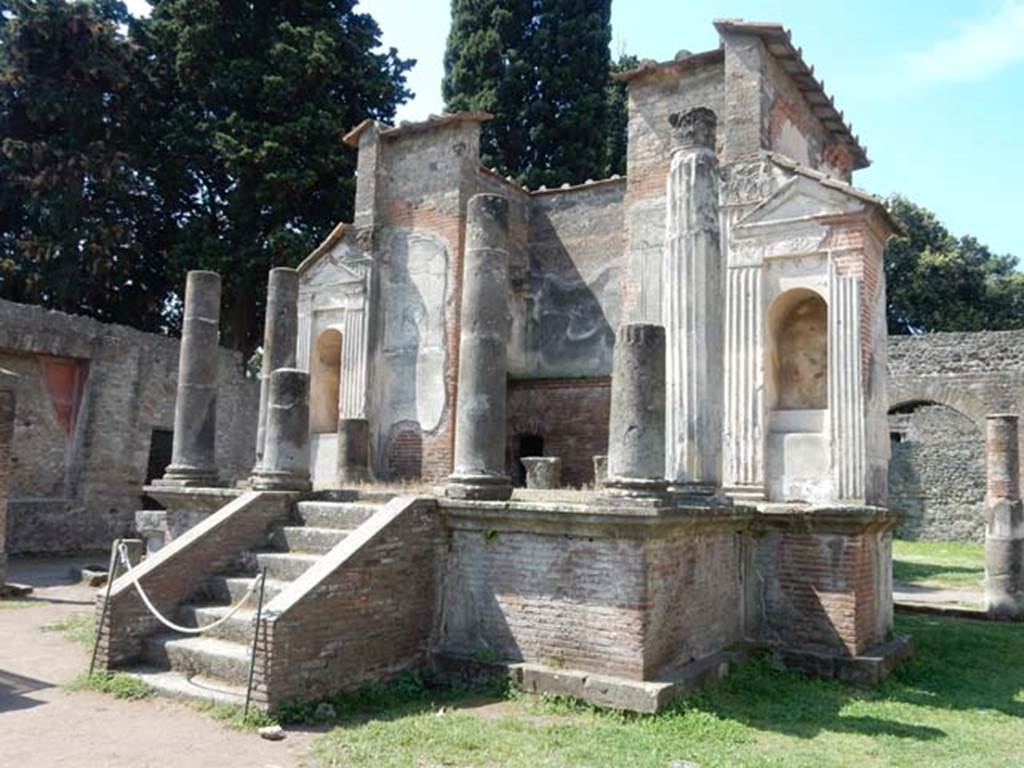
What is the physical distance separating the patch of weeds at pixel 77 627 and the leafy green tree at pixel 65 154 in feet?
41.9

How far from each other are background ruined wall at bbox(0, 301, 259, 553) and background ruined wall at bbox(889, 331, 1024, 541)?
20170 millimetres

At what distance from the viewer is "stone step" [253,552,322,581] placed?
874 cm

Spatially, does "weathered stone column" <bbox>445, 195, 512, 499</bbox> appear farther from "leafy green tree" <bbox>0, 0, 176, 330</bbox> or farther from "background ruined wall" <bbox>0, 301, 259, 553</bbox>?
"leafy green tree" <bbox>0, 0, 176, 330</bbox>

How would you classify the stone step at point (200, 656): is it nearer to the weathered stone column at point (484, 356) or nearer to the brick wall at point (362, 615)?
the brick wall at point (362, 615)

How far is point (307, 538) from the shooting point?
9.28m

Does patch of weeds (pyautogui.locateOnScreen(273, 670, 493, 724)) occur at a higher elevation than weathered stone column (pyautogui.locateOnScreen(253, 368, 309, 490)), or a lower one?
lower

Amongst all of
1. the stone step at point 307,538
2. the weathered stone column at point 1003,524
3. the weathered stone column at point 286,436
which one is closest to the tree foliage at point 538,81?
the weathered stone column at point 1003,524

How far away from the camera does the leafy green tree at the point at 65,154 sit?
21.7 m

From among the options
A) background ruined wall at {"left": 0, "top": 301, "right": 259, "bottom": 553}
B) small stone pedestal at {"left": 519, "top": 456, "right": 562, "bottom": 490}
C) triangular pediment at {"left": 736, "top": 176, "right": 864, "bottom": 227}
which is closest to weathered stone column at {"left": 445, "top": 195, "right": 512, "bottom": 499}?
small stone pedestal at {"left": 519, "top": 456, "right": 562, "bottom": 490}

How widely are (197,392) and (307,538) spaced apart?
348 cm

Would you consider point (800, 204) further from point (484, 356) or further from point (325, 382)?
point (325, 382)

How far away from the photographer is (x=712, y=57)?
1261cm

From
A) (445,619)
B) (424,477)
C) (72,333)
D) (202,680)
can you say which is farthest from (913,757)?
(72,333)

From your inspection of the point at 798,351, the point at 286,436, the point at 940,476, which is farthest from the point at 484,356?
the point at 940,476
